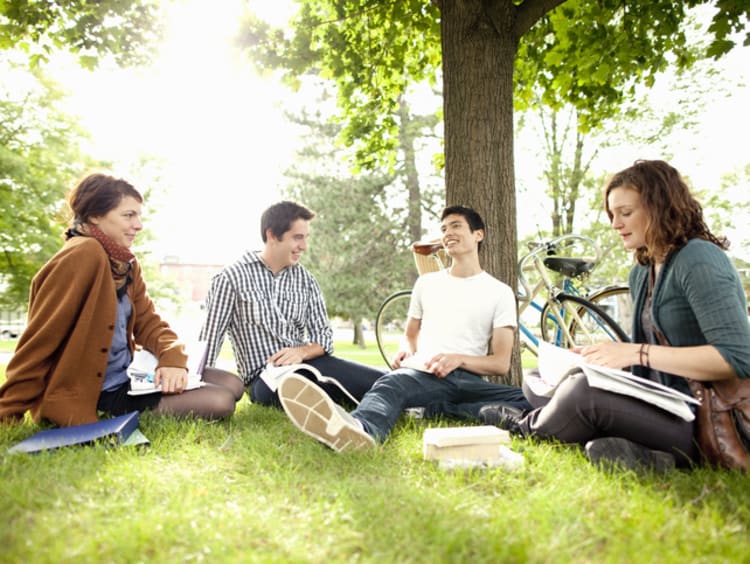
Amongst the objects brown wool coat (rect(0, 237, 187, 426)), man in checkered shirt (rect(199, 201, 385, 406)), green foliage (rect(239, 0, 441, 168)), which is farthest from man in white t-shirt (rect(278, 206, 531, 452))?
green foliage (rect(239, 0, 441, 168))

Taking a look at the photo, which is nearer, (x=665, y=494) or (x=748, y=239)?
(x=665, y=494)

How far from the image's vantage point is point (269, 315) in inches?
152

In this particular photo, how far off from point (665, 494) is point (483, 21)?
3382 mm

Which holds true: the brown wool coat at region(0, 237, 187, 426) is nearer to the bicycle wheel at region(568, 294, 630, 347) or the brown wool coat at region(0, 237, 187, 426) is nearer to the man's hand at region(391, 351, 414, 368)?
the man's hand at region(391, 351, 414, 368)

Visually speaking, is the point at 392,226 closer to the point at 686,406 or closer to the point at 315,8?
the point at 315,8

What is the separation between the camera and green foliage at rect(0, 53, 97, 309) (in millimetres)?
12727

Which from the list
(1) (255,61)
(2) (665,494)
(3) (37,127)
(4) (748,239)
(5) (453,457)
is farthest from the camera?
(4) (748,239)

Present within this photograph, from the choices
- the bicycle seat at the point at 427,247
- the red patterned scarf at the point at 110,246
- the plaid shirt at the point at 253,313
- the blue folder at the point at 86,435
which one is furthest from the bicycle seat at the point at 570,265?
the blue folder at the point at 86,435

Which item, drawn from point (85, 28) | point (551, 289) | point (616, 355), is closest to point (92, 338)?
point (616, 355)

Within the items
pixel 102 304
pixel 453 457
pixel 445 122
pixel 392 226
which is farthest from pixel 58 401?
pixel 392 226

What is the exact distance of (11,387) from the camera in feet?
9.29

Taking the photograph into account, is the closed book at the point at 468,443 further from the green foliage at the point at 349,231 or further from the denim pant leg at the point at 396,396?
the green foliage at the point at 349,231

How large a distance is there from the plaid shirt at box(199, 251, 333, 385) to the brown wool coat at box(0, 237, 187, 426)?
83cm

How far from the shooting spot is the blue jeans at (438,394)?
118 inches
